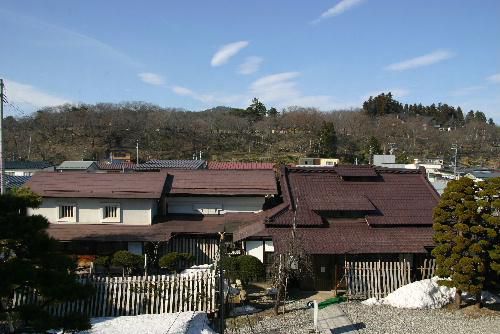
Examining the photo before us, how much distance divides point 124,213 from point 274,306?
972 centimetres

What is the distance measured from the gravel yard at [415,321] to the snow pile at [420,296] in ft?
0.96

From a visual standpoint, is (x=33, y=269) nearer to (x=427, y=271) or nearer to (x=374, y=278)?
(x=374, y=278)

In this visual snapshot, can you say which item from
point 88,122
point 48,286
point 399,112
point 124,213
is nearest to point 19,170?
point 88,122

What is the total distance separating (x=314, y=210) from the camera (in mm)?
19797

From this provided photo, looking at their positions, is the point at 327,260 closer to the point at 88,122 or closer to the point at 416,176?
the point at 416,176

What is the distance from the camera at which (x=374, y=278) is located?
55.8 ft

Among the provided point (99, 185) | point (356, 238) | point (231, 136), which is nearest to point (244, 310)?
point (356, 238)

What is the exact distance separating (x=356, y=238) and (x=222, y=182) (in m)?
7.90

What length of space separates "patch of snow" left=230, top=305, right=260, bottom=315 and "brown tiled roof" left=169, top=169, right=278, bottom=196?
7749mm

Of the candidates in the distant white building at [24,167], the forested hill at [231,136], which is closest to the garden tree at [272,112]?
the forested hill at [231,136]

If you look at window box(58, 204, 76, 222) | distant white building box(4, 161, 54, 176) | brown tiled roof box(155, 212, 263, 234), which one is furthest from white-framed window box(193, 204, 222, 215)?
distant white building box(4, 161, 54, 176)

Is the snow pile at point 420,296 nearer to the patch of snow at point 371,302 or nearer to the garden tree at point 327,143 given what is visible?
the patch of snow at point 371,302

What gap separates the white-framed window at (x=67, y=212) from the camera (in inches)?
873

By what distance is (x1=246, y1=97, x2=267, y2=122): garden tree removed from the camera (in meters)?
81.9
